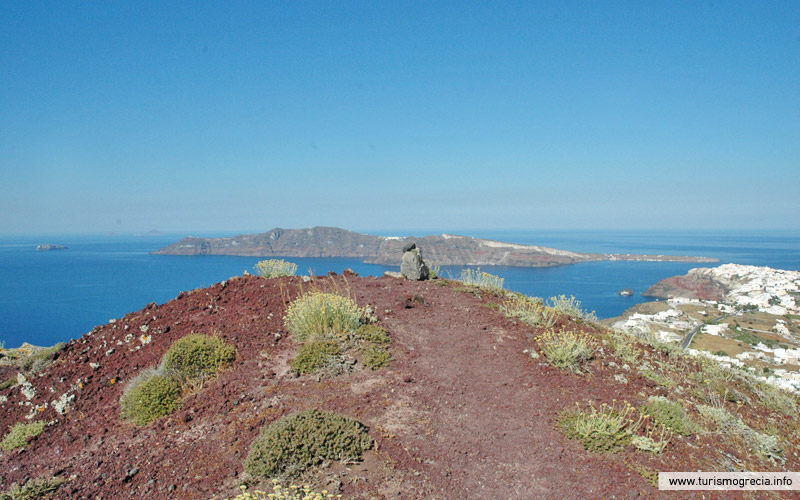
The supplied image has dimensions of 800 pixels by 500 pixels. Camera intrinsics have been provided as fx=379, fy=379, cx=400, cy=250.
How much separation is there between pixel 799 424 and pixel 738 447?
98.0 inches

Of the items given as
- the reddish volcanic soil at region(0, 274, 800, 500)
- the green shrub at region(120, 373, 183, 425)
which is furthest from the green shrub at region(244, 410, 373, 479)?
the green shrub at region(120, 373, 183, 425)

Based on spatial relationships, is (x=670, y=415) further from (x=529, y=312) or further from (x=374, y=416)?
(x=374, y=416)

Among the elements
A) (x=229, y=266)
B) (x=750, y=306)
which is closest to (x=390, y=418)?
(x=750, y=306)

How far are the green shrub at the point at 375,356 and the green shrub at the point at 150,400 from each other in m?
3.05

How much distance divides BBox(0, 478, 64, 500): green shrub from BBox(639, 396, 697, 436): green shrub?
770 centimetres

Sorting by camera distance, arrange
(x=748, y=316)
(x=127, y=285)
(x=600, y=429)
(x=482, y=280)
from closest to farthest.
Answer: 1. (x=600, y=429)
2. (x=482, y=280)
3. (x=748, y=316)
4. (x=127, y=285)

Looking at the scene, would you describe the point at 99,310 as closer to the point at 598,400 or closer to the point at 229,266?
the point at 229,266

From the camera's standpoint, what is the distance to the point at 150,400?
19.5ft

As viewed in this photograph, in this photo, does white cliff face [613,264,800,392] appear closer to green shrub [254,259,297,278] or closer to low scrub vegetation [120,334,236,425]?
green shrub [254,259,297,278]

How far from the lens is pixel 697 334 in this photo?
120 ft

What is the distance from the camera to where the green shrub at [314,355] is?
6.58 metres

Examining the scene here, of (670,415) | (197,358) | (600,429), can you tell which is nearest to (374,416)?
(600,429)

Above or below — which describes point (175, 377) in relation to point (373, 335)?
below

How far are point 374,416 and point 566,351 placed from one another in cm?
388
